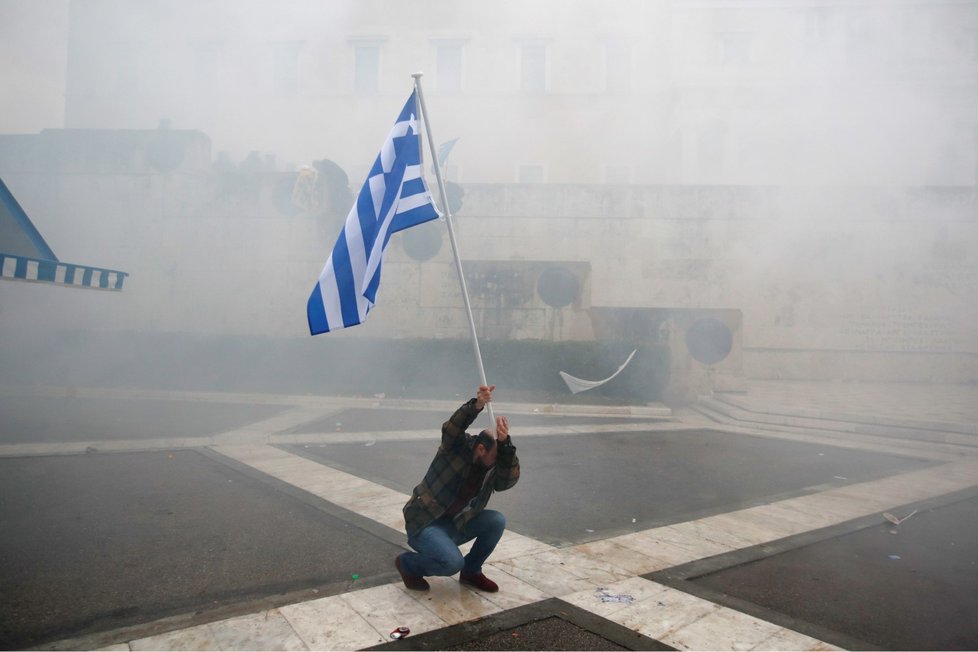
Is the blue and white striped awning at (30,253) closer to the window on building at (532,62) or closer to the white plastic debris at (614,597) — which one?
the white plastic debris at (614,597)

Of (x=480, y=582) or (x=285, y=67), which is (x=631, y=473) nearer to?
(x=480, y=582)

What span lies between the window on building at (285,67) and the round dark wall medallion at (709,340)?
552 centimetres

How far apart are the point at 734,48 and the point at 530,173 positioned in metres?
7.05

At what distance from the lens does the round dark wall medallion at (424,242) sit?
815 centimetres

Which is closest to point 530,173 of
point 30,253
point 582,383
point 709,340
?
point 709,340

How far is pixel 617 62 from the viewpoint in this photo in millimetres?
6418

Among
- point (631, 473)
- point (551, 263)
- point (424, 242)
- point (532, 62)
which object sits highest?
point (532, 62)

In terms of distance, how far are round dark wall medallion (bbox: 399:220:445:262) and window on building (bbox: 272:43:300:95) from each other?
92.5 inches

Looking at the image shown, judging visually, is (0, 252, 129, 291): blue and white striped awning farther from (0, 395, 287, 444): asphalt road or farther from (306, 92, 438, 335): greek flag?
(306, 92, 438, 335): greek flag

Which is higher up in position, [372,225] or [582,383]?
[372,225]

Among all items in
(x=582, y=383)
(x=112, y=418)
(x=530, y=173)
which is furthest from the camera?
(x=530, y=173)

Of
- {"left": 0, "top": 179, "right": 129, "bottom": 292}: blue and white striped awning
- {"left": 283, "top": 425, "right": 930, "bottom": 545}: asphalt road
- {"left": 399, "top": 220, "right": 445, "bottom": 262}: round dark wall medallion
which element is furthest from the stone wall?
{"left": 0, "top": 179, "right": 129, "bottom": 292}: blue and white striped awning

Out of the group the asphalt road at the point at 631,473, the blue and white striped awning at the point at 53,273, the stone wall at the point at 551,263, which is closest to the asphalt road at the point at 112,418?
the blue and white striped awning at the point at 53,273

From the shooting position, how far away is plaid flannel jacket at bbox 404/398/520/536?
1841mm
